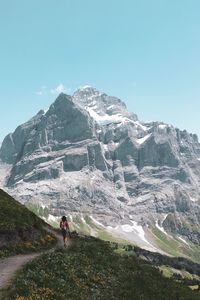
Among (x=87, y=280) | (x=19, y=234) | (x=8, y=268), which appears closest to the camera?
(x=87, y=280)

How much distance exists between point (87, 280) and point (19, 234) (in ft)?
55.4

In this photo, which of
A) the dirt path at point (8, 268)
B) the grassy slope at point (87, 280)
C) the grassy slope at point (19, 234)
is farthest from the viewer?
the grassy slope at point (19, 234)

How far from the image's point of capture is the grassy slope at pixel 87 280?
2208 centimetres

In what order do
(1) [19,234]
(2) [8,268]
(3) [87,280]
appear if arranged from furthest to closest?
(1) [19,234], (2) [8,268], (3) [87,280]

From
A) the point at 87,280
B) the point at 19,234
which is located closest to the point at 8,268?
the point at 87,280

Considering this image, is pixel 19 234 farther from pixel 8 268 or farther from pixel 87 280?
pixel 87 280

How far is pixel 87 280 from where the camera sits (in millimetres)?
28281

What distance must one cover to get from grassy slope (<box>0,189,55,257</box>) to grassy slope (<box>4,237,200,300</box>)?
5176mm

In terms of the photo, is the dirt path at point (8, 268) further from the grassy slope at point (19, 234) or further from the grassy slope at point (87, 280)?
the grassy slope at point (19, 234)

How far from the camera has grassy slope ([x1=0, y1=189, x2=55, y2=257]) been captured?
4009 centimetres

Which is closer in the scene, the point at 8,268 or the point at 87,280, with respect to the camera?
the point at 87,280

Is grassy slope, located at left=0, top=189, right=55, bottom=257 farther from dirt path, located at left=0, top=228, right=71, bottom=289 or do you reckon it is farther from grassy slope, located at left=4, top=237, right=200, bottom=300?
grassy slope, located at left=4, top=237, right=200, bottom=300

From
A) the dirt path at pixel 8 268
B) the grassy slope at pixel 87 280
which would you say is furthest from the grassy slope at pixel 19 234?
the grassy slope at pixel 87 280

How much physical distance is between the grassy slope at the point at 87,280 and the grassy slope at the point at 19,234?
518cm
